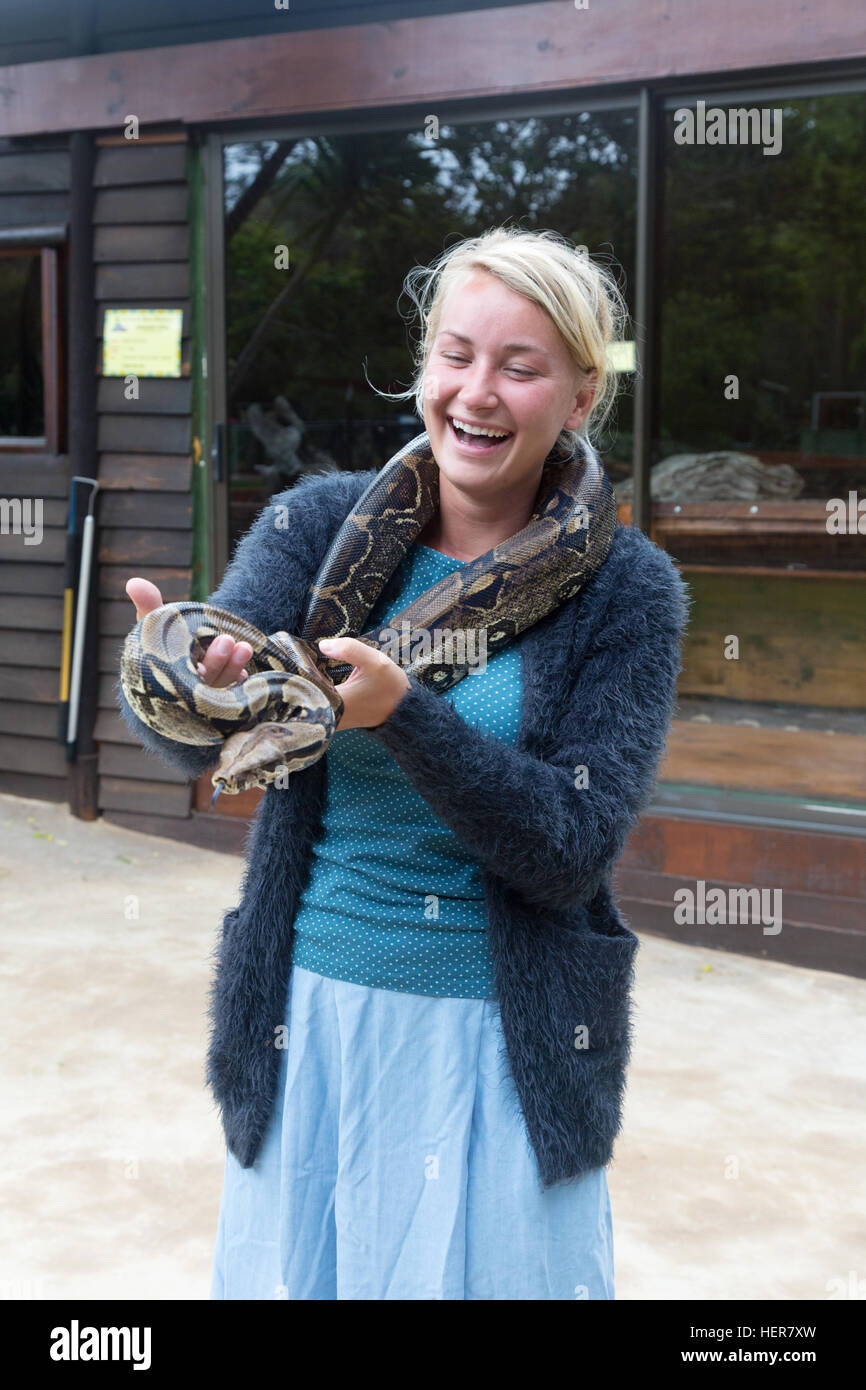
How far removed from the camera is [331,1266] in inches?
83.3

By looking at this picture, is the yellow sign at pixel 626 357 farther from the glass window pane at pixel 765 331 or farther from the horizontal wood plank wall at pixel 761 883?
the horizontal wood plank wall at pixel 761 883

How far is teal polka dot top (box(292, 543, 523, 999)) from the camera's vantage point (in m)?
2.04

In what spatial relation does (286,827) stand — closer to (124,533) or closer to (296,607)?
(296,607)

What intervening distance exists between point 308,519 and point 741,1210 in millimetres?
2609

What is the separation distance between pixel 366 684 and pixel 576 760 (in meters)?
0.38

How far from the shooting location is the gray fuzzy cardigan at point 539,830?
191 centimetres

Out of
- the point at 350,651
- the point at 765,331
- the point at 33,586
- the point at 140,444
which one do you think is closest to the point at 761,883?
the point at 765,331

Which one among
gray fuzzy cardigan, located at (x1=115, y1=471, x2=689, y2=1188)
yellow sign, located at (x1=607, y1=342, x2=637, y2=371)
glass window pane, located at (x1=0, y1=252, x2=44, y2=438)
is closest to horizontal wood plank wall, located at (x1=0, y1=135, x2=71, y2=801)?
glass window pane, located at (x1=0, y1=252, x2=44, y2=438)

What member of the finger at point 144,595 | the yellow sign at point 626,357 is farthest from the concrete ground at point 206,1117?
the yellow sign at point 626,357

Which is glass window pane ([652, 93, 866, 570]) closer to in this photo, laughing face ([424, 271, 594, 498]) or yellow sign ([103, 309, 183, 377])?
yellow sign ([103, 309, 183, 377])

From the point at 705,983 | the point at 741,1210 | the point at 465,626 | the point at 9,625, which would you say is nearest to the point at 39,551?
the point at 9,625

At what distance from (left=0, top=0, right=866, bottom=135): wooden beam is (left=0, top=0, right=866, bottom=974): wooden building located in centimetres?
2

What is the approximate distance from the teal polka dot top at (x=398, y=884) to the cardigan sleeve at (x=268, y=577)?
0.81 ft

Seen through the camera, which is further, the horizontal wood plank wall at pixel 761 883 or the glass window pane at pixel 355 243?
the glass window pane at pixel 355 243
